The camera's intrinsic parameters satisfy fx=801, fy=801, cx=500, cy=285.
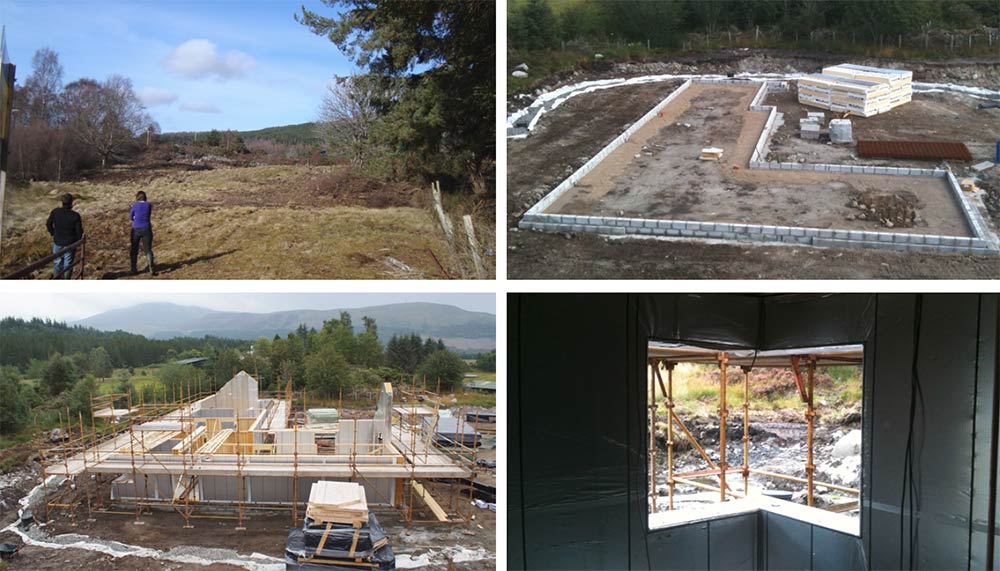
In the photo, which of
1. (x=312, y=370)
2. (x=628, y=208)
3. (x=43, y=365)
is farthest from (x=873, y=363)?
(x=43, y=365)

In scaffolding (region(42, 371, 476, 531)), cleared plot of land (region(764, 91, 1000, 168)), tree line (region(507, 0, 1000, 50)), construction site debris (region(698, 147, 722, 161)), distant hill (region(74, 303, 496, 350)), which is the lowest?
scaffolding (region(42, 371, 476, 531))

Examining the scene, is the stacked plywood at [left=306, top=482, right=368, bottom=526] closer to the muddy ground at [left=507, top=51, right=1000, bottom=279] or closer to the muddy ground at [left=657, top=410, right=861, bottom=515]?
the muddy ground at [left=507, top=51, right=1000, bottom=279]

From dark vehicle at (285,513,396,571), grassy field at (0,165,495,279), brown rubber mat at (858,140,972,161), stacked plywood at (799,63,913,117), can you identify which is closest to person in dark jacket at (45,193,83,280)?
grassy field at (0,165,495,279)

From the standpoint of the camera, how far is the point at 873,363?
6.72 m

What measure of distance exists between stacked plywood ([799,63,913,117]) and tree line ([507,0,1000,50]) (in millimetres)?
300

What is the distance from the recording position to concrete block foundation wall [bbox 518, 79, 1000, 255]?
6137 mm

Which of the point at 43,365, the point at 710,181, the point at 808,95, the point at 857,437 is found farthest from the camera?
the point at 857,437

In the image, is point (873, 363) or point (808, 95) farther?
point (808, 95)

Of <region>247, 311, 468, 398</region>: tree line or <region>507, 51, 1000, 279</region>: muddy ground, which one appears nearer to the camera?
<region>507, 51, 1000, 279</region>: muddy ground

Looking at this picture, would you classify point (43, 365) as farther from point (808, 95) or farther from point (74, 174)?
point (808, 95)

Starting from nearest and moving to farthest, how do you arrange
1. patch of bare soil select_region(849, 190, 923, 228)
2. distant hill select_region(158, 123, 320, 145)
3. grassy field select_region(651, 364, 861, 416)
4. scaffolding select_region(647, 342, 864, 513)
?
patch of bare soil select_region(849, 190, 923, 228)
distant hill select_region(158, 123, 320, 145)
scaffolding select_region(647, 342, 864, 513)
grassy field select_region(651, 364, 861, 416)

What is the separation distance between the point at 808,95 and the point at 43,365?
690 cm

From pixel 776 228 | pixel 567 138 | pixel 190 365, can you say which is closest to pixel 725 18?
pixel 567 138

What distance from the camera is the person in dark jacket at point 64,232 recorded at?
20.9 ft
